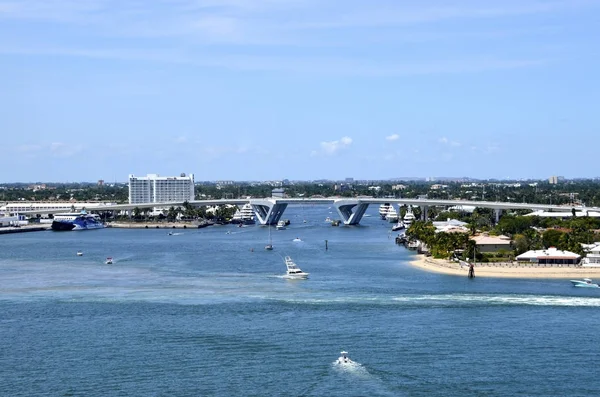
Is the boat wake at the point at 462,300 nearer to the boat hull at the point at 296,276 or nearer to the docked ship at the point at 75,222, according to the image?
the boat hull at the point at 296,276

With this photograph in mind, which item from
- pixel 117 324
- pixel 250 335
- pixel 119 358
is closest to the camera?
pixel 119 358

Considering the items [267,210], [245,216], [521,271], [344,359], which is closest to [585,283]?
[521,271]

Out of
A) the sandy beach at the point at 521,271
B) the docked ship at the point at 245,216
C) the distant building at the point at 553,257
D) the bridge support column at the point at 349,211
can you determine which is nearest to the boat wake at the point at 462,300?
the sandy beach at the point at 521,271

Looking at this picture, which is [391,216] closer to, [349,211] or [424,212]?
[424,212]

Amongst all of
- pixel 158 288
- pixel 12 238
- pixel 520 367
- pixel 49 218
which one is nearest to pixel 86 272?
pixel 158 288

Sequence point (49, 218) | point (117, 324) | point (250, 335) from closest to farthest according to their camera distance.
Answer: point (250, 335)
point (117, 324)
point (49, 218)

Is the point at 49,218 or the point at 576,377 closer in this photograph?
the point at 576,377

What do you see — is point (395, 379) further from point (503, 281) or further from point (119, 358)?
point (503, 281)
